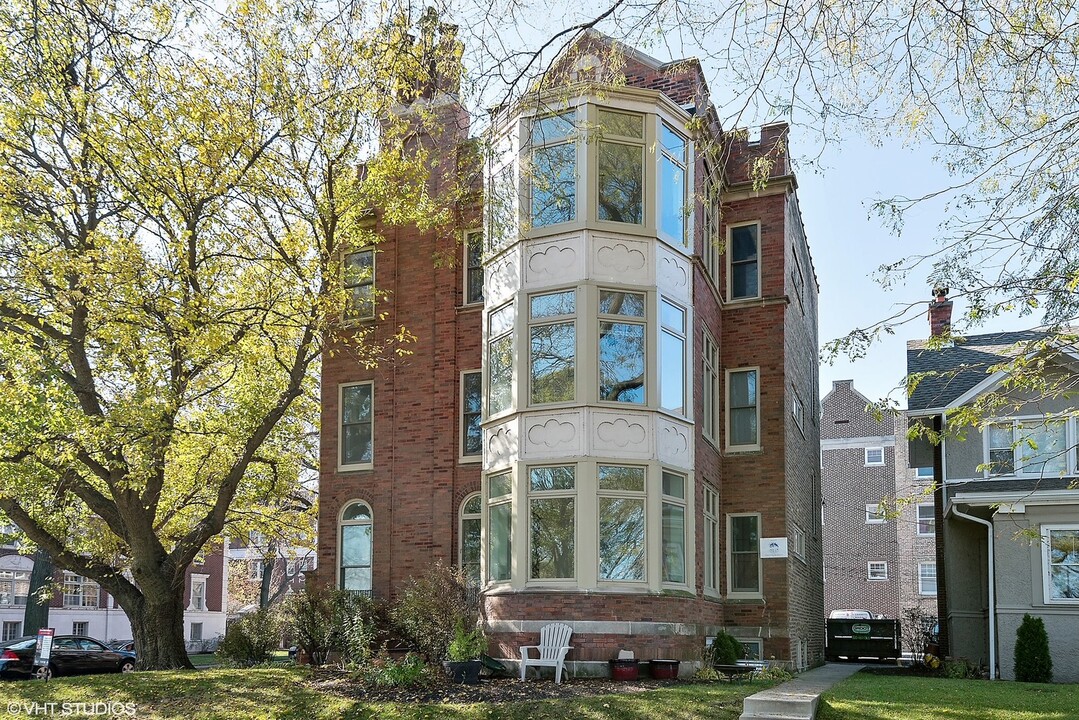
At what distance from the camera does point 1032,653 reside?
18891 mm

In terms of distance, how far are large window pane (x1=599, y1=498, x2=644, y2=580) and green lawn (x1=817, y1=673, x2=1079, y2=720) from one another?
3.40 meters

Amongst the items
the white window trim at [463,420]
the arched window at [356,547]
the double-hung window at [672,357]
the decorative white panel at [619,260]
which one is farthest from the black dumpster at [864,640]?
the decorative white panel at [619,260]

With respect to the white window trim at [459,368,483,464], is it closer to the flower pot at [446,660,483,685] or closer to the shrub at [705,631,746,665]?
the shrub at [705,631,746,665]

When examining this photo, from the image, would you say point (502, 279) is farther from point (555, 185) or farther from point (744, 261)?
point (744, 261)

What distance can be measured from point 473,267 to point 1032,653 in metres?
12.4

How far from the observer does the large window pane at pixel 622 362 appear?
→ 16750 mm

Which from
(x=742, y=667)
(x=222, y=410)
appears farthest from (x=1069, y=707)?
(x=222, y=410)

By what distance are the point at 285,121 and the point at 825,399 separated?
37.8 meters

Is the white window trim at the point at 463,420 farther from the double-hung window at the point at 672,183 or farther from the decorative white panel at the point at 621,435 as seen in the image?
the double-hung window at the point at 672,183

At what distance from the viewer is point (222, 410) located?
24.5 metres

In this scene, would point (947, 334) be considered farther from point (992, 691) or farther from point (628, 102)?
point (628, 102)

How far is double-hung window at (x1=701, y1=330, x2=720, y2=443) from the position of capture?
19.2 m

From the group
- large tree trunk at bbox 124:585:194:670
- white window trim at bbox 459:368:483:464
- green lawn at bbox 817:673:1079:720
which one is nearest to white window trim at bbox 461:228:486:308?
white window trim at bbox 459:368:483:464

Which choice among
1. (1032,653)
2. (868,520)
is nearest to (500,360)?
(1032,653)
